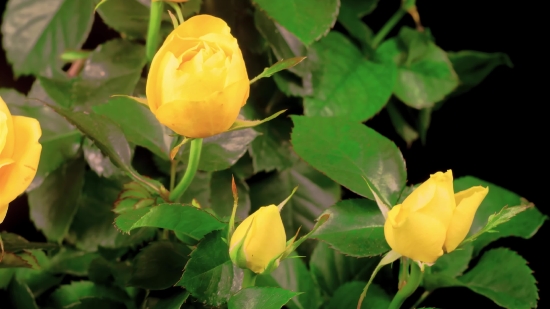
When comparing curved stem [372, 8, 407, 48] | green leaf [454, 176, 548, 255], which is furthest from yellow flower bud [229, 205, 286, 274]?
curved stem [372, 8, 407, 48]

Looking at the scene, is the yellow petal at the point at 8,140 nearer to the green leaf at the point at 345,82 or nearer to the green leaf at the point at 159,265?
the green leaf at the point at 159,265

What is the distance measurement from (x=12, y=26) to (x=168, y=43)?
0.98ft

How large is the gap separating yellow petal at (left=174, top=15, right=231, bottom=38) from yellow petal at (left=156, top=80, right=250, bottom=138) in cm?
4

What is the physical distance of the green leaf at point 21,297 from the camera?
0.37 m

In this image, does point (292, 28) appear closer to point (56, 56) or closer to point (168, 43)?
point (168, 43)

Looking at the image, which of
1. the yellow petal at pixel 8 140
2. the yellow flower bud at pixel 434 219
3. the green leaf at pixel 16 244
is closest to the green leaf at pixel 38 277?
the green leaf at pixel 16 244

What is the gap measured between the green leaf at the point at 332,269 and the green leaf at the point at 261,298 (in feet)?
0.58

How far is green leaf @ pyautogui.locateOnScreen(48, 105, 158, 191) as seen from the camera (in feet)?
1.00

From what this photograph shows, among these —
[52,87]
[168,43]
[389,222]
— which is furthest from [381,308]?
[52,87]

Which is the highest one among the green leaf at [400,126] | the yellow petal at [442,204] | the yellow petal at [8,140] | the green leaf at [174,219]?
the yellow petal at [8,140]

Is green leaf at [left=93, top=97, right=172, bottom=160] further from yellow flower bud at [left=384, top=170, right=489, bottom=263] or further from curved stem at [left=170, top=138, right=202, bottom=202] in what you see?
yellow flower bud at [left=384, top=170, right=489, bottom=263]

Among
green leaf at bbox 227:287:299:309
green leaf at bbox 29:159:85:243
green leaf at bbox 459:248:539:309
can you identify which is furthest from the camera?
green leaf at bbox 29:159:85:243

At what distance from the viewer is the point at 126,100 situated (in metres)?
Result: 0.37

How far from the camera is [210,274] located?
287 millimetres
